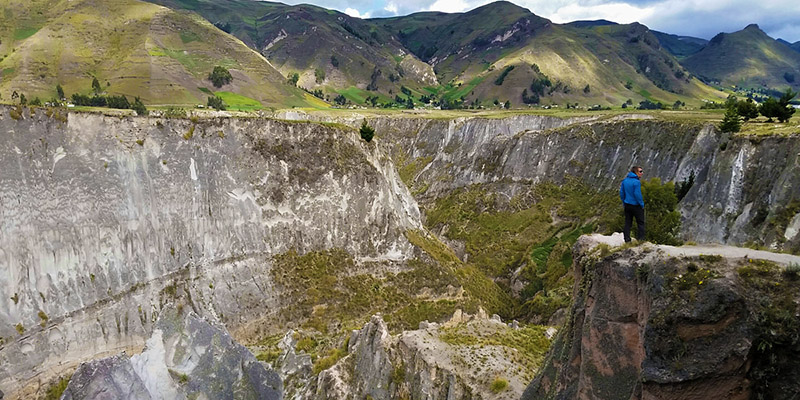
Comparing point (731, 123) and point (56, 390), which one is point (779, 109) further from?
point (56, 390)

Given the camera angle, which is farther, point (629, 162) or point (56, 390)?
point (629, 162)

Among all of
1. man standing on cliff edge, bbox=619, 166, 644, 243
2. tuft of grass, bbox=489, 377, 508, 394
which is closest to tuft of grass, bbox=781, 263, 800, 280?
man standing on cliff edge, bbox=619, 166, 644, 243

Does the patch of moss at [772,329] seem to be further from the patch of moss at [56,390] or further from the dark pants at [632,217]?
the patch of moss at [56,390]

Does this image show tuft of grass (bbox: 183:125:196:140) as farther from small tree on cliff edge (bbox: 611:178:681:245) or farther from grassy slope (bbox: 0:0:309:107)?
grassy slope (bbox: 0:0:309:107)

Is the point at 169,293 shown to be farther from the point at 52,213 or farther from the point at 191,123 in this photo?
the point at 191,123

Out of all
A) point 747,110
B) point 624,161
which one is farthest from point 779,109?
point 624,161

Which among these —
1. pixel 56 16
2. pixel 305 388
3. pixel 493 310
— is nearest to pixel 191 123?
pixel 305 388
